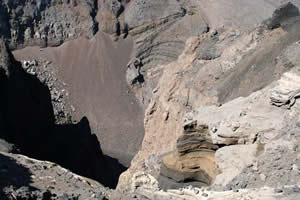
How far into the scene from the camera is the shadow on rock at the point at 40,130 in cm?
1978

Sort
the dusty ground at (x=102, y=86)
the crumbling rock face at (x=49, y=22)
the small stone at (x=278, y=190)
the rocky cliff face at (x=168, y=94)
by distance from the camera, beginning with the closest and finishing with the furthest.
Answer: the small stone at (x=278, y=190) < the rocky cliff face at (x=168, y=94) < the dusty ground at (x=102, y=86) < the crumbling rock face at (x=49, y=22)

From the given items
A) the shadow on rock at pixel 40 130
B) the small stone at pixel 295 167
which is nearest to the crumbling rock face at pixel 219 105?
the small stone at pixel 295 167

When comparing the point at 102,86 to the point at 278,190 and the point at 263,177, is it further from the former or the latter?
the point at 278,190

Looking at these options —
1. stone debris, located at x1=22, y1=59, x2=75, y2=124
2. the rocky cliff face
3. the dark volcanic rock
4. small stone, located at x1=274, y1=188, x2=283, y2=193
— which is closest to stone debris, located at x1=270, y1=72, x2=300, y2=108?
the rocky cliff face

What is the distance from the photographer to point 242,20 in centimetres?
3503

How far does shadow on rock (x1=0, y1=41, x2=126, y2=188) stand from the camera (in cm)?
1978

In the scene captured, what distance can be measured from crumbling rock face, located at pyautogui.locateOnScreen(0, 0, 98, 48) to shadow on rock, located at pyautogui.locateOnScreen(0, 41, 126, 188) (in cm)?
1266

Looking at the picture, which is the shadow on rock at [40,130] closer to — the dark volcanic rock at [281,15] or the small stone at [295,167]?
the dark volcanic rock at [281,15]

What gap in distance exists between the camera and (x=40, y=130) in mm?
21875

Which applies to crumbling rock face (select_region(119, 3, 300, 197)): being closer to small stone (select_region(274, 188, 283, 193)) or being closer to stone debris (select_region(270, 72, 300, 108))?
stone debris (select_region(270, 72, 300, 108))

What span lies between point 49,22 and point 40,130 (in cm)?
1672

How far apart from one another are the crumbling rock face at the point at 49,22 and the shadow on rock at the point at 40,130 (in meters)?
12.7

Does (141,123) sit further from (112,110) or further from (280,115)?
(280,115)

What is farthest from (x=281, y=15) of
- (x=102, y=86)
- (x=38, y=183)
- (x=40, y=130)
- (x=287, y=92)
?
(x=102, y=86)
